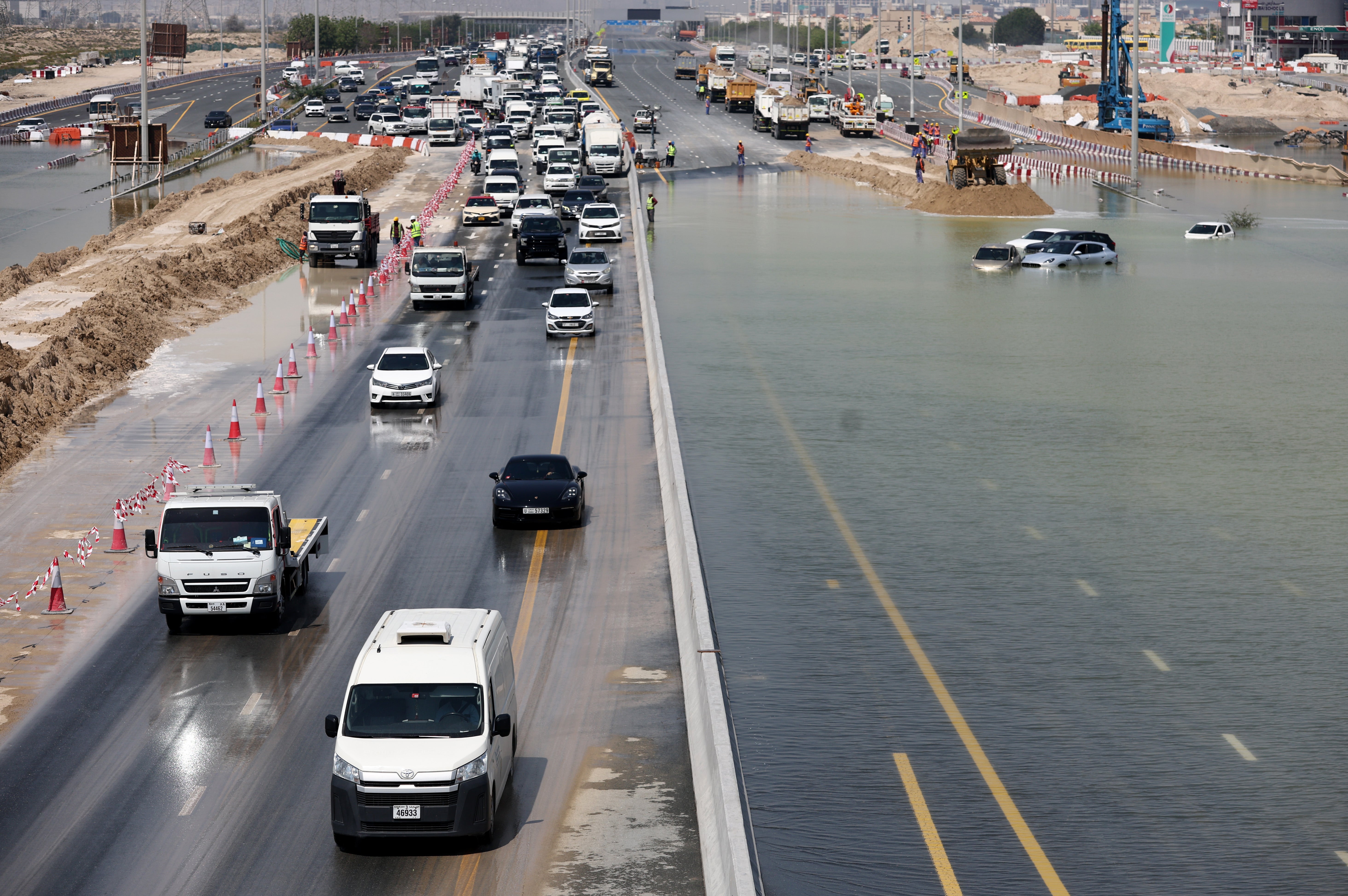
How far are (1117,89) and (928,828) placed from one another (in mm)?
117766

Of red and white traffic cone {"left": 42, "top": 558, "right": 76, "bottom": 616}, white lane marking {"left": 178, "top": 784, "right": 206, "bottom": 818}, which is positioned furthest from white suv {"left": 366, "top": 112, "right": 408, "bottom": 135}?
white lane marking {"left": 178, "top": 784, "right": 206, "bottom": 818}

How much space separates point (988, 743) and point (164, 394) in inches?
1022

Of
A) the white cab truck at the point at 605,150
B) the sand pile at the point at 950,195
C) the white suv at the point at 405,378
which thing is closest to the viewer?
the white suv at the point at 405,378

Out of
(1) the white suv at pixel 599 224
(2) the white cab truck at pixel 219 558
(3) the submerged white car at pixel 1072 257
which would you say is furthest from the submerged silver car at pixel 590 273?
(2) the white cab truck at pixel 219 558

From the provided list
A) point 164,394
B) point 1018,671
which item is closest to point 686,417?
point 164,394

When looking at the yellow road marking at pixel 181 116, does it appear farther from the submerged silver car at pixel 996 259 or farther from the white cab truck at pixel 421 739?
the white cab truck at pixel 421 739

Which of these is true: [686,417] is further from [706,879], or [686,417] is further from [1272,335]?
[706,879]

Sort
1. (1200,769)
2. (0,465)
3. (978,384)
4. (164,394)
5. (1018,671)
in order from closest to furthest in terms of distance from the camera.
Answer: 1. (1200,769)
2. (1018,671)
3. (0,465)
4. (164,394)
5. (978,384)

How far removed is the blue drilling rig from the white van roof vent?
112 m

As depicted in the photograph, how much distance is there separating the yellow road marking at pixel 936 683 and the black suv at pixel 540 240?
25.0m

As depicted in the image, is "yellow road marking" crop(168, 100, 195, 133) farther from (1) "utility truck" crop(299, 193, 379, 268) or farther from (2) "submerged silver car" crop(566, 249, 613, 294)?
(2) "submerged silver car" crop(566, 249, 613, 294)

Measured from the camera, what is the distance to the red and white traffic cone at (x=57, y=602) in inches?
914

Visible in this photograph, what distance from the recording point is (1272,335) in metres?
51.7

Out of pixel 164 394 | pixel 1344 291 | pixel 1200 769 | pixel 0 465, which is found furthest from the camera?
pixel 1344 291
